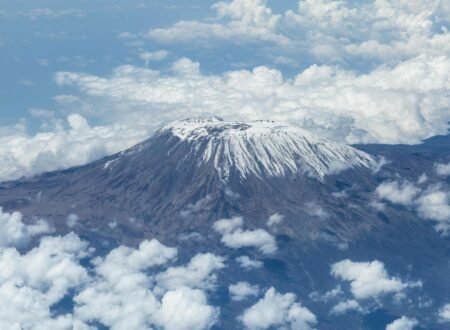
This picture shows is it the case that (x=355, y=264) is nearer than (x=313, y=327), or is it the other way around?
(x=313, y=327)

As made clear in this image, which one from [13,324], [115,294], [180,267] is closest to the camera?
[13,324]

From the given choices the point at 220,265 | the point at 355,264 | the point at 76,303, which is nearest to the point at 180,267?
the point at 220,265

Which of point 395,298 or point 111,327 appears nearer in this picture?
point 111,327

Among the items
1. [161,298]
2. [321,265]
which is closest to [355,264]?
[321,265]

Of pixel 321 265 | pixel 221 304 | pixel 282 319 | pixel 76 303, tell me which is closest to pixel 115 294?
pixel 76 303

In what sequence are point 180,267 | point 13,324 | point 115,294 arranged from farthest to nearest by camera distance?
point 180,267 < point 115,294 < point 13,324

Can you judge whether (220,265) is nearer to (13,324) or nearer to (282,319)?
(282,319)

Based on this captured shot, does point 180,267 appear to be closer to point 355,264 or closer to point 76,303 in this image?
point 76,303

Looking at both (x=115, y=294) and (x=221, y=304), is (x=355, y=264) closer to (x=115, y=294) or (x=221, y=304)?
(x=221, y=304)
